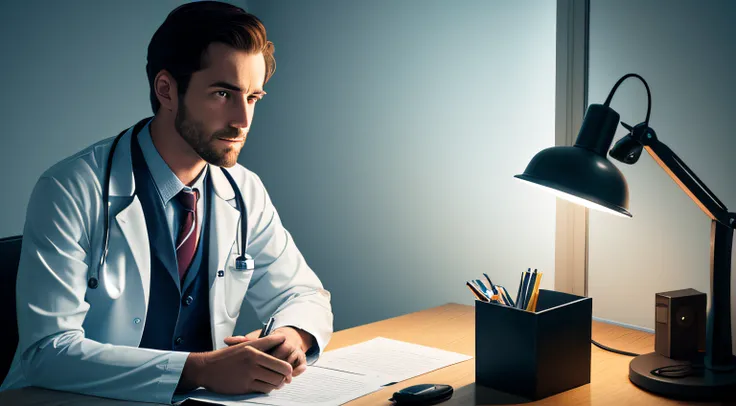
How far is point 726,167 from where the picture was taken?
1.37 meters

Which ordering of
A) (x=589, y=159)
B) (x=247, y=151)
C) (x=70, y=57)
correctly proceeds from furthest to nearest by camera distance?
(x=247, y=151) < (x=70, y=57) < (x=589, y=159)

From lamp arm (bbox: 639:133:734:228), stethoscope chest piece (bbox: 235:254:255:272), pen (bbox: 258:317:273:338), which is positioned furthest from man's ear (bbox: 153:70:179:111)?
lamp arm (bbox: 639:133:734:228)

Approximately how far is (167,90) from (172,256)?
34 cm

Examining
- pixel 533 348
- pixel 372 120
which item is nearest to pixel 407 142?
pixel 372 120

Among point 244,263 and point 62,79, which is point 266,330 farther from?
point 62,79

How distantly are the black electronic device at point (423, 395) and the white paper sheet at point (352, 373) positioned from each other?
0.07 meters

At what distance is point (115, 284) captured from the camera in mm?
1236

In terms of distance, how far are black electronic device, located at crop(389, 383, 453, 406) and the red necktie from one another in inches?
20.6

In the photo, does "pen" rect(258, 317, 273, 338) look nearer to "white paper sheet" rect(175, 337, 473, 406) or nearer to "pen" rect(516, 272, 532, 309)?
"white paper sheet" rect(175, 337, 473, 406)

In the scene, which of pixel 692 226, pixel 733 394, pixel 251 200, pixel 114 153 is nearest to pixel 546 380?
pixel 733 394

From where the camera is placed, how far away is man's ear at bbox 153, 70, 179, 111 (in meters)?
1.36

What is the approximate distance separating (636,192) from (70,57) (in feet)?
5.74

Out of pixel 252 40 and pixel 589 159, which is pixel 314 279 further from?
pixel 589 159

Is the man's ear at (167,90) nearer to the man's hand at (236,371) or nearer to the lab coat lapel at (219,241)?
the lab coat lapel at (219,241)
